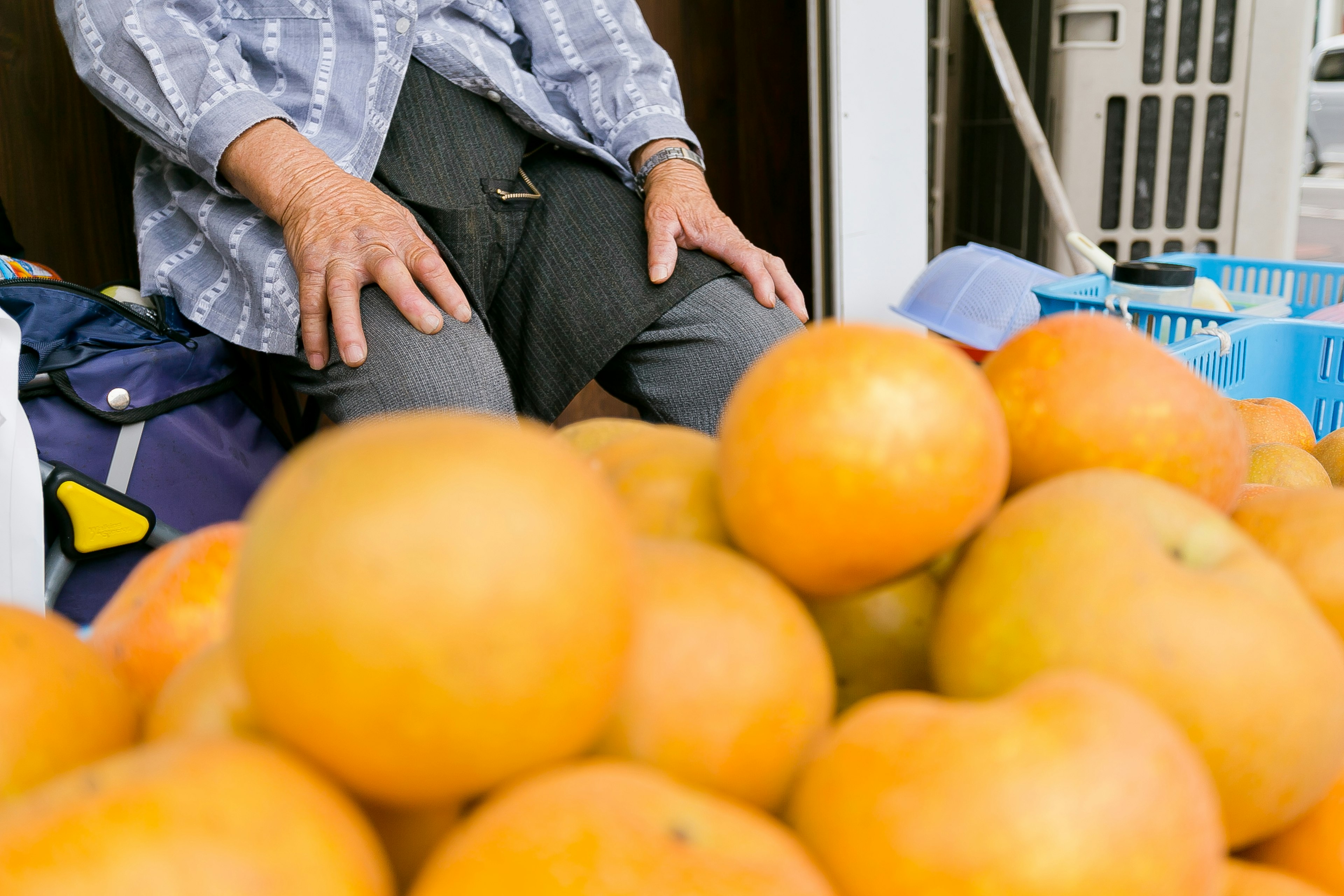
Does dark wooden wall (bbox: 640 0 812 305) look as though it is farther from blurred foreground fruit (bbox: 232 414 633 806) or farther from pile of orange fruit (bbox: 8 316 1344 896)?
blurred foreground fruit (bbox: 232 414 633 806)

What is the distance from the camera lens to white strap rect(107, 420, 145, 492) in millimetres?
981

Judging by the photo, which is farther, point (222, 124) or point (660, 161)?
point (660, 161)

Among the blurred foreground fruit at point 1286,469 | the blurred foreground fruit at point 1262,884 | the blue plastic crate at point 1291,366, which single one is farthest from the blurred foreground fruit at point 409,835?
the blue plastic crate at point 1291,366

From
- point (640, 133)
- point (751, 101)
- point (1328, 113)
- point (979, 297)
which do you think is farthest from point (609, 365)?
point (1328, 113)

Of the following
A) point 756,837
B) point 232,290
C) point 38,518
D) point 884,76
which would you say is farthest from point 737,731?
point 884,76

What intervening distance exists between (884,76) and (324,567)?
170cm

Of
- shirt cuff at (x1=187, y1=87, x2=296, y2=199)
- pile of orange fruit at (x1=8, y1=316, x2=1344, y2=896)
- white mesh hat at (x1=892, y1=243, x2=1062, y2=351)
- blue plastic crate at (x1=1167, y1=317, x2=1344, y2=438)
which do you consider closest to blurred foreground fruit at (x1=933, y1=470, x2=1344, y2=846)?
pile of orange fruit at (x1=8, y1=316, x2=1344, y2=896)

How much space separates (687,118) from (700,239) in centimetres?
101

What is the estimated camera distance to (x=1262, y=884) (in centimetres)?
31

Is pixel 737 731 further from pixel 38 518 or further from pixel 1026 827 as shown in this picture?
pixel 38 518

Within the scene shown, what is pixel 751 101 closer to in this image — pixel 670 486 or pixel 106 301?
pixel 106 301

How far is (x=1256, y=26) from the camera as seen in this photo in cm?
180

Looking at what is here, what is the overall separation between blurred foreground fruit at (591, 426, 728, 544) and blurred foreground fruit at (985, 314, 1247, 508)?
0.12m

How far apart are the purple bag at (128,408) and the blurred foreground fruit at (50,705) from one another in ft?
2.21
